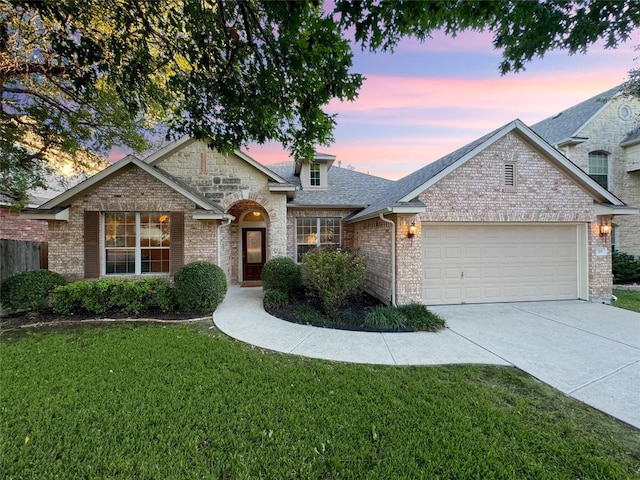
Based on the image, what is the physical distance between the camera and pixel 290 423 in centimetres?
308

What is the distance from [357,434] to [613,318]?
8175 millimetres

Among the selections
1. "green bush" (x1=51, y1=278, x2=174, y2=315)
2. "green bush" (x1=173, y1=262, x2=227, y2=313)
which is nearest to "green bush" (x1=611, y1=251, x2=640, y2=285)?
"green bush" (x1=173, y1=262, x2=227, y2=313)

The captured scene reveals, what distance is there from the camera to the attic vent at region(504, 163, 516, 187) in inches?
331

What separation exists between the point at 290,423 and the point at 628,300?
39.3 feet

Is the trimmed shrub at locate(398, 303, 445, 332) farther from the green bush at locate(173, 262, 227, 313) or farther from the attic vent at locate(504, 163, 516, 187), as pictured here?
the green bush at locate(173, 262, 227, 313)

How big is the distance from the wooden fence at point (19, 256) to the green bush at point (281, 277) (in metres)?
7.11

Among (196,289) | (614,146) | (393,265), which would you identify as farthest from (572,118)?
(196,289)

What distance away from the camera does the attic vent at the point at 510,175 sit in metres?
8.41

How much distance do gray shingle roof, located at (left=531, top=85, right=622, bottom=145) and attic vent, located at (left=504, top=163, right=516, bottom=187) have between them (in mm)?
9331

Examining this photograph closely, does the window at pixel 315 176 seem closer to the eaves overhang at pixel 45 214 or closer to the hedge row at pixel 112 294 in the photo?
the hedge row at pixel 112 294

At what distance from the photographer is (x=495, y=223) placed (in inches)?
337

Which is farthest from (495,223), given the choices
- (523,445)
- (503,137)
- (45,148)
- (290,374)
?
(45,148)

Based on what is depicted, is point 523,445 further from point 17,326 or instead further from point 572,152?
point 572,152

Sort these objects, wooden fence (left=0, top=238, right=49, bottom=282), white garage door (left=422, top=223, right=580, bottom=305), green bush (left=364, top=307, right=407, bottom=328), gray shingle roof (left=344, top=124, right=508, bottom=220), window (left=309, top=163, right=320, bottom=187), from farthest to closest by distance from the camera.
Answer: window (left=309, top=163, right=320, bottom=187), wooden fence (left=0, top=238, right=49, bottom=282), white garage door (left=422, top=223, right=580, bottom=305), gray shingle roof (left=344, top=124, right=508, bottom=220), green bush (left=364, top=307, right=407, bottom=328)
